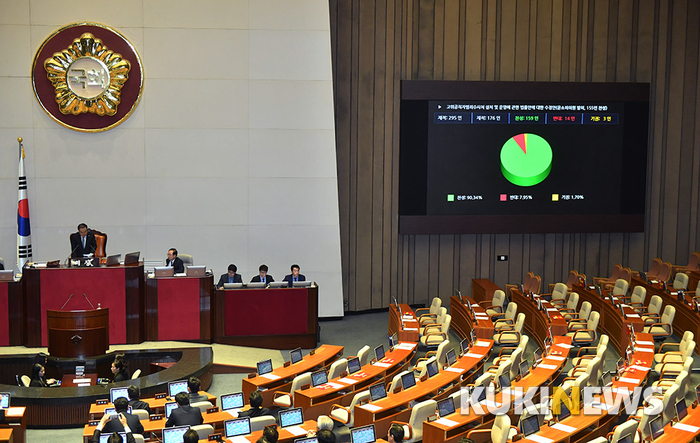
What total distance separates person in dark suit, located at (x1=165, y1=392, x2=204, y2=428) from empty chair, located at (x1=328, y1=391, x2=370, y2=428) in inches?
66.3

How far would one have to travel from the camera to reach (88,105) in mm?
12633

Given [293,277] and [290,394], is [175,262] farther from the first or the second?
[290,394]

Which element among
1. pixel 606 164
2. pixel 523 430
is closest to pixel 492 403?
pixel 523 430

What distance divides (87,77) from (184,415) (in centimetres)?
776

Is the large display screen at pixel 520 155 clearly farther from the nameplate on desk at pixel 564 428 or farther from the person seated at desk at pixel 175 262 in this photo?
the nameplate on desk at pixel 564 428

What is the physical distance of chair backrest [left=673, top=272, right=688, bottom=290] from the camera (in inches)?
531

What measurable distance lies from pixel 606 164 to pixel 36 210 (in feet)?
35.4

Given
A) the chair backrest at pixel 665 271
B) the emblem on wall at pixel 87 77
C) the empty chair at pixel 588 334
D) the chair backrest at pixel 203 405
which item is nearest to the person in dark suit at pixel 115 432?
the chair backrest at pixel 203 405

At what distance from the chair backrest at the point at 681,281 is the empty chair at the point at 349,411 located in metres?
8.26

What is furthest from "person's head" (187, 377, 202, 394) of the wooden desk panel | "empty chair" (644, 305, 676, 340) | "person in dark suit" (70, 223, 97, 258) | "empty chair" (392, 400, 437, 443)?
"empty chair" (644, 305, 676, 340)

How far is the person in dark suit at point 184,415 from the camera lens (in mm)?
6812

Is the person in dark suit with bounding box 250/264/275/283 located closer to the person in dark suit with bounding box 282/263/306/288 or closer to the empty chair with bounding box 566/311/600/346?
the person in dark suit with bounding box 282/263/306/288

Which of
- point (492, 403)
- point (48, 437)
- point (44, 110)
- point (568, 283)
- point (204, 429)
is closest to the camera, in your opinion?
point (204, 429)

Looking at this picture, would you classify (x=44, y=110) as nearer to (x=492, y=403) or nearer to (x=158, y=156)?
(x=158, y=156)
